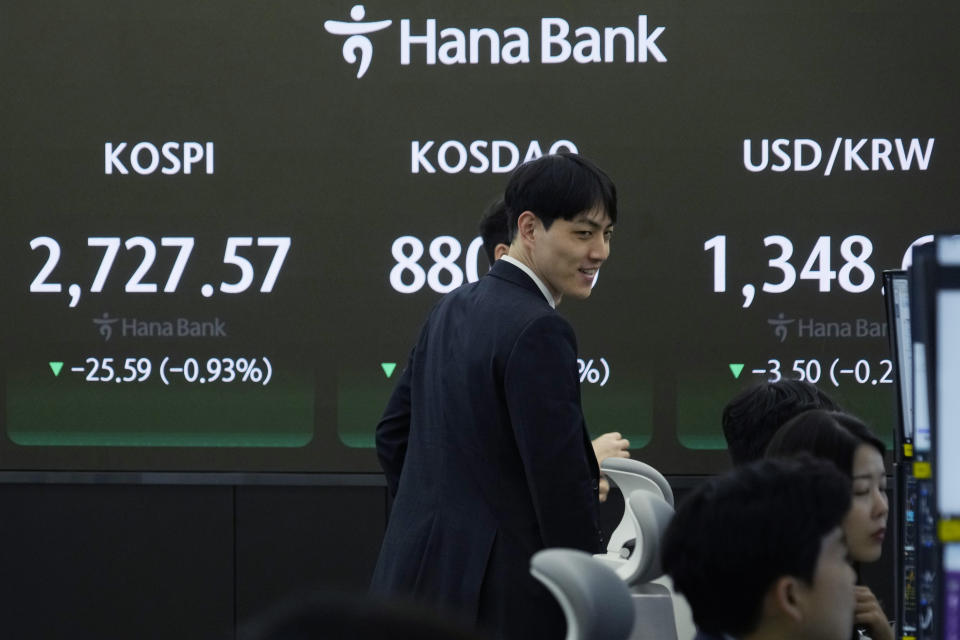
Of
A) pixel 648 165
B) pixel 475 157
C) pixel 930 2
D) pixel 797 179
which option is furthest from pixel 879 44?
pixel 475 157

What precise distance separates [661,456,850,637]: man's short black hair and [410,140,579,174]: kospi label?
276cm

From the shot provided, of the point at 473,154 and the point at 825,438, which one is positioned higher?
the point at 473,154

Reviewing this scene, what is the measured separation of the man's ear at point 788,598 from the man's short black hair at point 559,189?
1.11 metres

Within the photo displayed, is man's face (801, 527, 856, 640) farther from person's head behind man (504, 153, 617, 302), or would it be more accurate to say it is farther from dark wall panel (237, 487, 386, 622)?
dark wall panel (237, 487, 386, 622)

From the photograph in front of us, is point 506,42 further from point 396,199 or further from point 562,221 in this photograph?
point 562,221

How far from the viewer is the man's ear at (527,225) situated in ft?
8.63

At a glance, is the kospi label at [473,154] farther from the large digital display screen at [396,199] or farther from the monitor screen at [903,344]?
the monitor screen at [903,344]

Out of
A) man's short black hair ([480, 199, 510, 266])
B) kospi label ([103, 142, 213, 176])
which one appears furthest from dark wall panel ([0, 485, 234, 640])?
man's short black hair ([480, 199, 510, 266])

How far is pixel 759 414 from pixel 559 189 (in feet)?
2.05

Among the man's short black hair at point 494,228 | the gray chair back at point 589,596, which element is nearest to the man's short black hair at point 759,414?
the man's short black hair at point 494,228

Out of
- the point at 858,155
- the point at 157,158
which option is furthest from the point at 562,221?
the point at 157,158

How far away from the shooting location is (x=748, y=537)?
64.1 inches

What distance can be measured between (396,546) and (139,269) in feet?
6.82

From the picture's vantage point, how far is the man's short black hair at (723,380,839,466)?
111 inches
